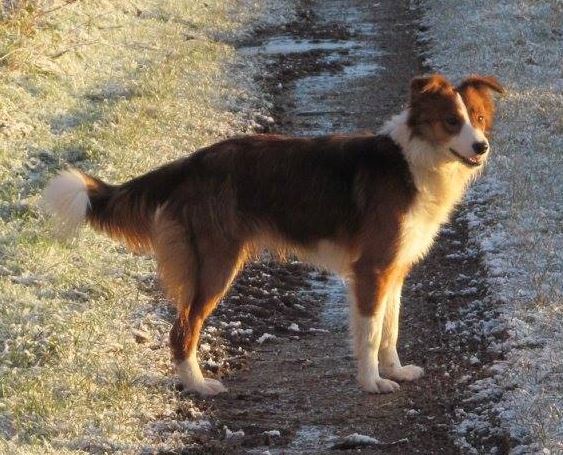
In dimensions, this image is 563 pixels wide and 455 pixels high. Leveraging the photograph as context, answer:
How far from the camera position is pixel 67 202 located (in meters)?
6.68

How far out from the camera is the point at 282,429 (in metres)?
6.18

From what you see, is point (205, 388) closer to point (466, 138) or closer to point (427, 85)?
point (466, 138)

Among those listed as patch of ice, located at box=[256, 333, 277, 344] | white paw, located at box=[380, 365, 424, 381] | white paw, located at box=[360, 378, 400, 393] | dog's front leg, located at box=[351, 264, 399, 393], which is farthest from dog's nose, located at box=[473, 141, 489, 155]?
patch of ice, located at box=[256, 333, 277, 344]

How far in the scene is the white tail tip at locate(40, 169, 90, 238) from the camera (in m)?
6.68

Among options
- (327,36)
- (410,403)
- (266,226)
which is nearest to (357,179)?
(266,226)

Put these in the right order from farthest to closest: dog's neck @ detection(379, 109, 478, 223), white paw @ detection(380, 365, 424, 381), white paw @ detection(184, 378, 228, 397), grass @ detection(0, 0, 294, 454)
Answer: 1. white paw @ detection(380, 365, 424, 381)
2. dog's neck @ detection(379, 109, 478, 223)
3. white paw @ detection(184, 378, 228, 397)
4. grass @ detection(0, 0, 294, 454)

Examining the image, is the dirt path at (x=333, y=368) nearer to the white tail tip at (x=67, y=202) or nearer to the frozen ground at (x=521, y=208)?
the frozen ground at (x=521, y=208)

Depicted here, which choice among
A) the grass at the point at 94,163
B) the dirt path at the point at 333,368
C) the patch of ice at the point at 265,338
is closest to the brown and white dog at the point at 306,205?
the dirt path at the point at 333,368

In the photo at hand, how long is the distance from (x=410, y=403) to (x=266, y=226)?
147 centimetres

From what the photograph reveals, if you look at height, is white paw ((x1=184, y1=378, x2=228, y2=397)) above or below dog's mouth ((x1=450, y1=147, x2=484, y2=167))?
below

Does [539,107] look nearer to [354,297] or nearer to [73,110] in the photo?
[73,110]

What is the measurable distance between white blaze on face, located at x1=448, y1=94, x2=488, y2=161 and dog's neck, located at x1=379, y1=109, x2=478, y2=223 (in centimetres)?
11

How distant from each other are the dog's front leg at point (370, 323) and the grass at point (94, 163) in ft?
3.88

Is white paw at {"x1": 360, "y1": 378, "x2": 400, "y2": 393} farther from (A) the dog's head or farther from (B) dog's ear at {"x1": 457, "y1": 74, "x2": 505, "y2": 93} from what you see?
(B) dog's ear at {"x1": 457, "y1": 74, "x2": 505, "y2": 93}
